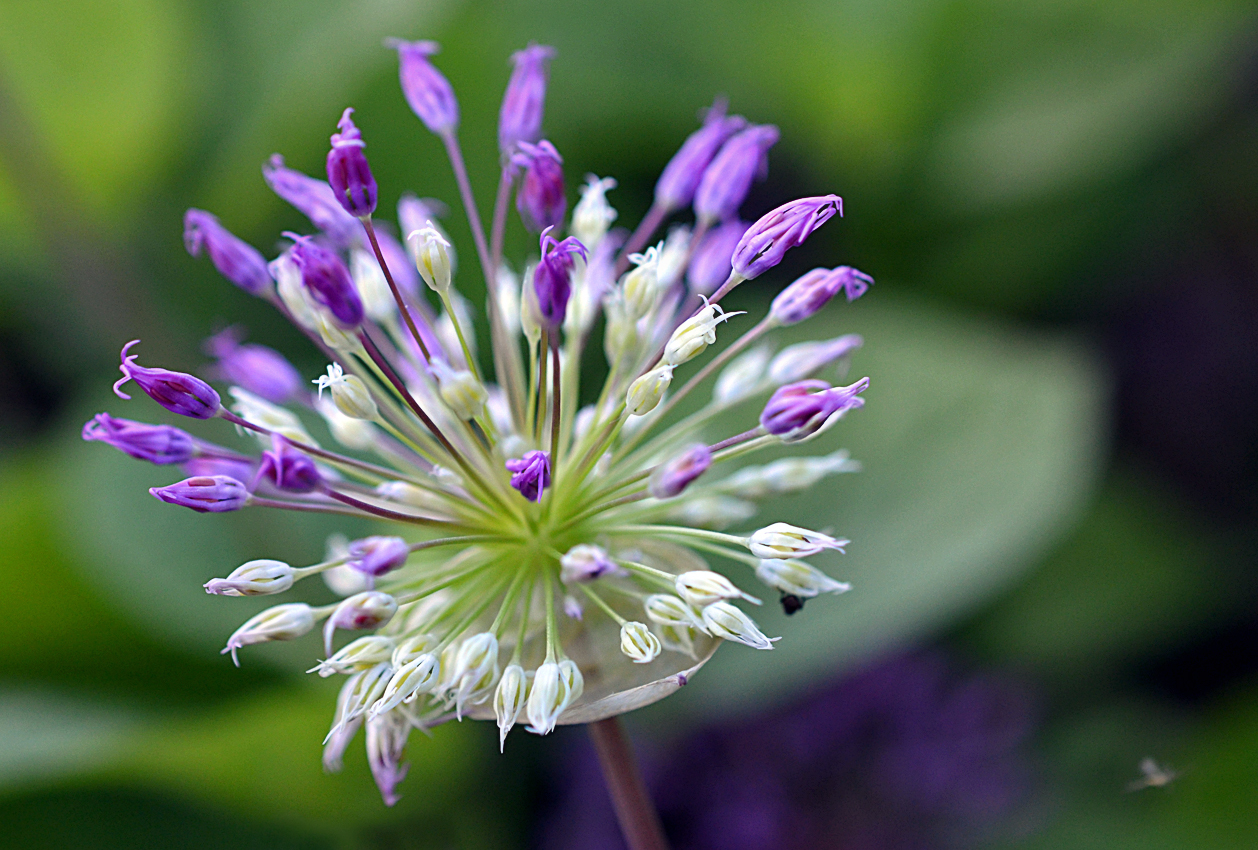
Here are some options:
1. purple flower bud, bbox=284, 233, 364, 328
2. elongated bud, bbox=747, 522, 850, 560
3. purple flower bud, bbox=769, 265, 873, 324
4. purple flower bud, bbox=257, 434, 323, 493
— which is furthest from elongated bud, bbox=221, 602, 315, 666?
purple flower bud, bbox=769, 265, 873, 324

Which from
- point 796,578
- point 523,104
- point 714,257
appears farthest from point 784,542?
point 523,104

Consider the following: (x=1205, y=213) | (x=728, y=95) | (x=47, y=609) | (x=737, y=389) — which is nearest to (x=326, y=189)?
(x=737, y=389)

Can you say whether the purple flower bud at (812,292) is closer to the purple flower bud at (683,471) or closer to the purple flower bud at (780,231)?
the purple flower bud at (780,231)

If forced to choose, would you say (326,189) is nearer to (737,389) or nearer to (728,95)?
(737,389)

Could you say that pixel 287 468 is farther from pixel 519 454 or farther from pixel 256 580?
pixel 519 454

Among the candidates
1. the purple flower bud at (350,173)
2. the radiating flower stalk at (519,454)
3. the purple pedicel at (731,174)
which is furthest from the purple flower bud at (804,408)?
the purple flower bud at (350,173)
